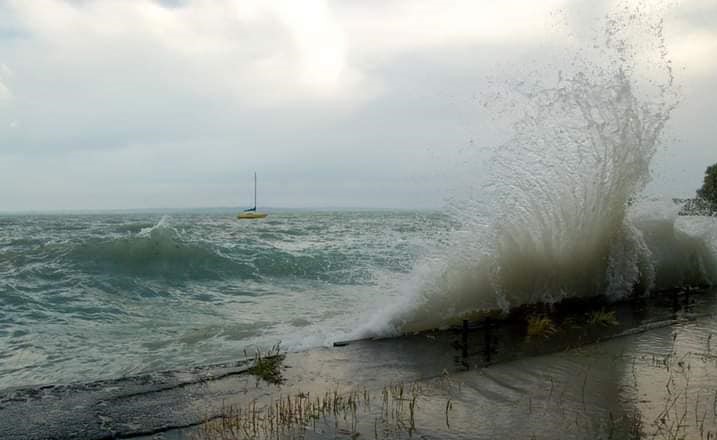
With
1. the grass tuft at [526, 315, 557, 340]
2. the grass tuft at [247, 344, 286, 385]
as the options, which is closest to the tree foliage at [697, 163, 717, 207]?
the grass tuft at [526, 315, 557, 340]

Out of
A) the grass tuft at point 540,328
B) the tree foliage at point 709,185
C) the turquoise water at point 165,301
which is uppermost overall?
the tree foliage at point 709,185

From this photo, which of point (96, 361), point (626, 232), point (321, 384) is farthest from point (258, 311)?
point (626, 232)

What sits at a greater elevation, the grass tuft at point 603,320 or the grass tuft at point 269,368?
the grass tuft at point 603,320

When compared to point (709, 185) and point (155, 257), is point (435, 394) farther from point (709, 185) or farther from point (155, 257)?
point (709, 185)

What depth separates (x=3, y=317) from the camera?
980 cm

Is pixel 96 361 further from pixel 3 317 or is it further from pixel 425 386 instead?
pixel 425 386

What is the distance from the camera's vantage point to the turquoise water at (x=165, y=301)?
7.50 metres

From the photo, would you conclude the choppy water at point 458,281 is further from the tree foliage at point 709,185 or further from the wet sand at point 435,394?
the tree foliage at point 709,185

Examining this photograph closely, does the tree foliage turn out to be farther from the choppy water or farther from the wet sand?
the wet sand

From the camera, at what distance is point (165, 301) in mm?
12117

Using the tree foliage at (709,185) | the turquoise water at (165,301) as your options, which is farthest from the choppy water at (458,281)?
the tree foliage at (709,185)

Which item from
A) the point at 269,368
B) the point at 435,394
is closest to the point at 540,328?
the point at 435,394

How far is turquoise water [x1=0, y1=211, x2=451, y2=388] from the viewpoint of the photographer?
7.50 meters

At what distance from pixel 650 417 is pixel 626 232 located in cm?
746
